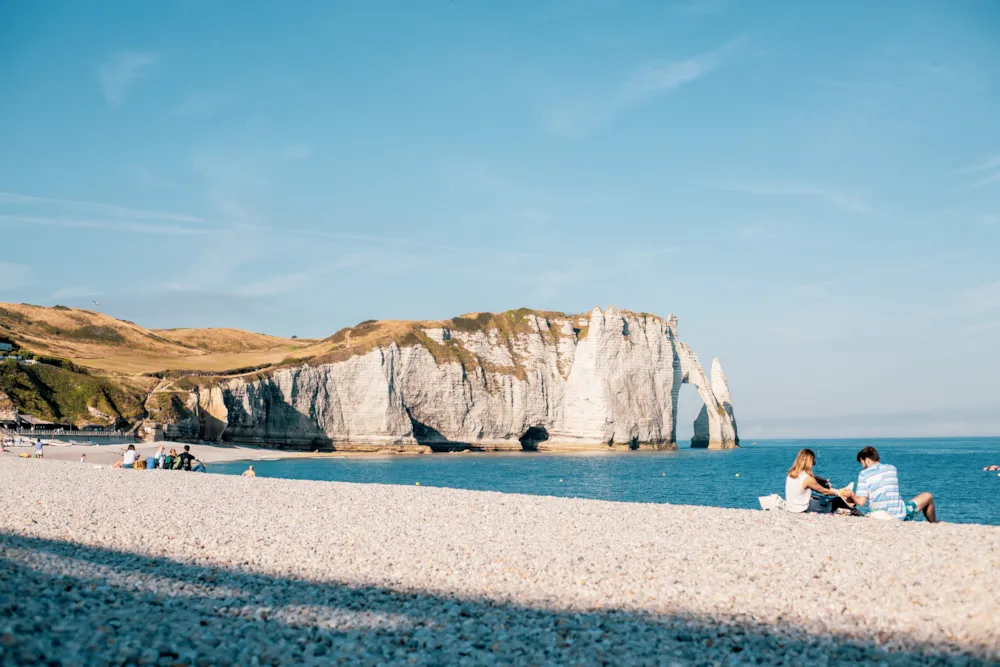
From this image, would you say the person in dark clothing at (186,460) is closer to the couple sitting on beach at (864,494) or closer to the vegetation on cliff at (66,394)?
the couple sitting on beach at (864,494)

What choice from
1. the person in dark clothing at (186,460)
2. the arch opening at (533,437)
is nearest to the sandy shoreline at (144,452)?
the person in dark clothing at (186,460)

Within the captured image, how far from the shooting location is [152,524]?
12766mm

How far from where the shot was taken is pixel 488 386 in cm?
9381

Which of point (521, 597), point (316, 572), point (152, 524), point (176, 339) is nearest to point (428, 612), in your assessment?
point (521, 597)

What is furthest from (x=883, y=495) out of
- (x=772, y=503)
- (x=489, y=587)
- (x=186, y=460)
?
(x=186, y=460)

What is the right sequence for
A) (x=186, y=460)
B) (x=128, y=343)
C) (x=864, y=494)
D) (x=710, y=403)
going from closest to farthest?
(x=864, y=494) < (x=186, y=460) < (x=710, y=403) < (x=128, y=343)

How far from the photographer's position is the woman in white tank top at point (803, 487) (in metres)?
13.5

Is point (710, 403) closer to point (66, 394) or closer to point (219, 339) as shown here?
point (66, 394)

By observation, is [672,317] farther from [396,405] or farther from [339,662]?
[339,662]

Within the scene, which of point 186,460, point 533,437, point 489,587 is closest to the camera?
point 489,587

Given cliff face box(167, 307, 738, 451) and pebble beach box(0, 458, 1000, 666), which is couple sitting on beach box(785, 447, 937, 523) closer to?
pebble beach box(0, 458, 1000, 666)

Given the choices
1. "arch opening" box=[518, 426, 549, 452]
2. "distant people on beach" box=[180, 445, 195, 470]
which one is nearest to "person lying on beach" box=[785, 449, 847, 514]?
"distant people on beach" box=[180, 445, 195, 470]

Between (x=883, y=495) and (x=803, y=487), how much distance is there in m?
1.31

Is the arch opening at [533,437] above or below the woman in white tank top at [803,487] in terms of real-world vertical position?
below
